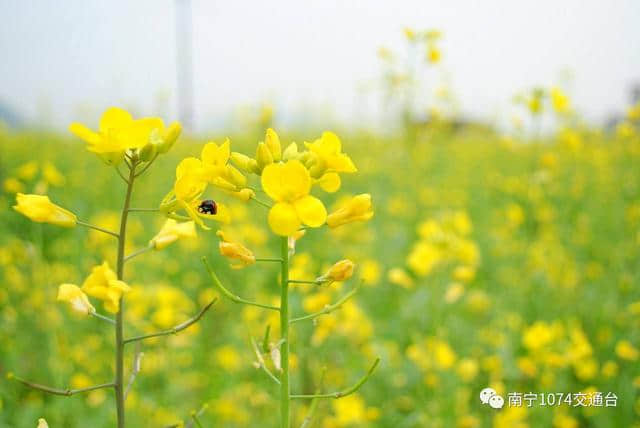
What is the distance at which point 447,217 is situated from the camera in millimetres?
2350

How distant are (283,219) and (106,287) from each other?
0.91 ft

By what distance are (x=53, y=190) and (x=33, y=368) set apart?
206 cm

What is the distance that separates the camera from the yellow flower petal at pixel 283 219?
702mm

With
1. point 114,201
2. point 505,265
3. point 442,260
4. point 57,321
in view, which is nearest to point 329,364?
point 442,260

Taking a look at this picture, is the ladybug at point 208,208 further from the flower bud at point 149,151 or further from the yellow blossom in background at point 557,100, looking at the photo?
the yellow blossom in background at point 557,100

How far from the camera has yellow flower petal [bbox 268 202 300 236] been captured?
70cm

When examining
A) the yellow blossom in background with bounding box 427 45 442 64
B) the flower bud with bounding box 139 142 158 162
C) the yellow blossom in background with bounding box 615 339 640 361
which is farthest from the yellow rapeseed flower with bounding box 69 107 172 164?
the yellow blossom in background with bounding box 427 45 442 64

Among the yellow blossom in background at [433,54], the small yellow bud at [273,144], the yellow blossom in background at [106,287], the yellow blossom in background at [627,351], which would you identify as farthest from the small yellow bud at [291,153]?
the yellow blossom in background at [433,54]

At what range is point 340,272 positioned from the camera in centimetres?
84

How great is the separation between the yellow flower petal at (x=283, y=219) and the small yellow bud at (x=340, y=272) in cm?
15

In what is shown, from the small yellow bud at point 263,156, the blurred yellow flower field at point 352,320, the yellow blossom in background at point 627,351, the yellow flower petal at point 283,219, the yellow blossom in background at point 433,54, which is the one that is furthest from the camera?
the yellow blossom in background at point 433,54

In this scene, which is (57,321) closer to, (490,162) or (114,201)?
(114,201)

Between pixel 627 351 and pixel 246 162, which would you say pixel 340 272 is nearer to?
pixel 246 162

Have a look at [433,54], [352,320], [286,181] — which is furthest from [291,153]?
[433,54]
